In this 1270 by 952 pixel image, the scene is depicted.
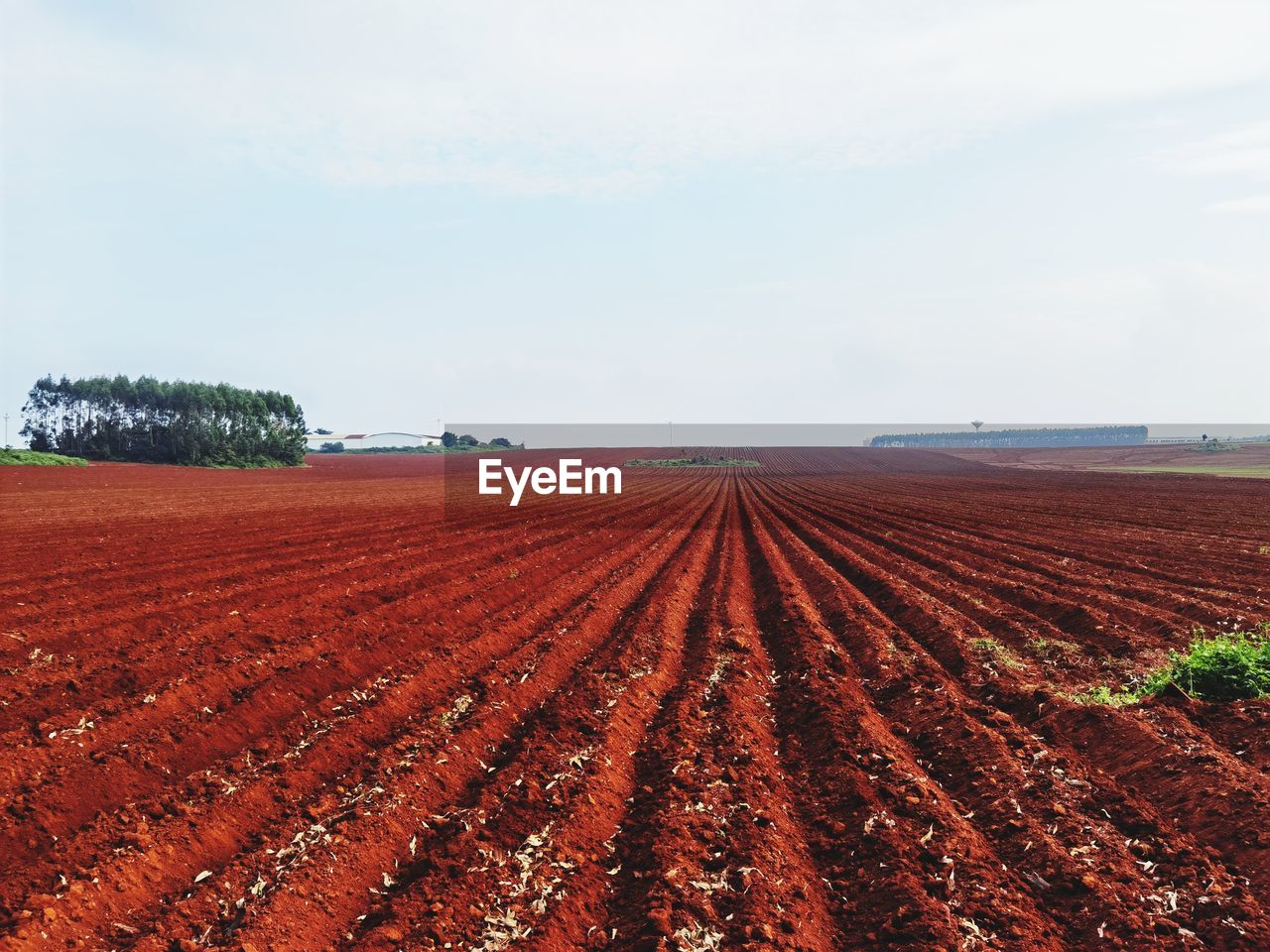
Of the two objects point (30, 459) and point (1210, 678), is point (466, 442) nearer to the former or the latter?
point (30, 459)

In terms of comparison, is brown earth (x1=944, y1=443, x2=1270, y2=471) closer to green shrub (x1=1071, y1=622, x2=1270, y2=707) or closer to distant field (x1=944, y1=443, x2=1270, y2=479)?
distant field (x1=944, y1=443, x2=1270, y2=479)

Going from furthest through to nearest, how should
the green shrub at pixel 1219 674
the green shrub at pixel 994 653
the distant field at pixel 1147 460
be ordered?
the distant field at pixel 1147 460
the green shrub at pixel 994 653
the green shrub at pixel 1219 674

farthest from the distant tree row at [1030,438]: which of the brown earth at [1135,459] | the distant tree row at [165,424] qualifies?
the distant tree row at [165,424]

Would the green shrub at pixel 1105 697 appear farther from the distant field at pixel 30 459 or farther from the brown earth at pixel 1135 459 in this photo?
the brown earth at pixel 1135 459

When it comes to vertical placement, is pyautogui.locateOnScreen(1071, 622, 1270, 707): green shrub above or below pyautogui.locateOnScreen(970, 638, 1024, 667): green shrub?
above

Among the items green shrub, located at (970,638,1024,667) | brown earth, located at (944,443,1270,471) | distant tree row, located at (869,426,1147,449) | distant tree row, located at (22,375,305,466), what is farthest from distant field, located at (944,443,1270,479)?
distant tree row, located at (22,375,305,466)
